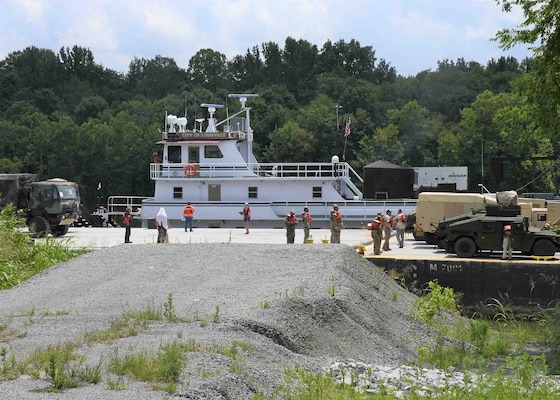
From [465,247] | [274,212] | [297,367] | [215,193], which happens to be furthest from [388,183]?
[297,367]

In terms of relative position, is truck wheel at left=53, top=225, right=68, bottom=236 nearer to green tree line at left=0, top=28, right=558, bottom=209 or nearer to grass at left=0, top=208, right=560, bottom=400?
grass at left=0, top=208, right=560, bottom=400

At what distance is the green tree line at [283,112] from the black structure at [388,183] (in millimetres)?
10832

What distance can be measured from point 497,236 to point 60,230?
16825 millimetres

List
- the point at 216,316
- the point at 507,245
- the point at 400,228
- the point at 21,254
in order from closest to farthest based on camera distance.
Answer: the point at 216,316 < the point at 21,254 < the point at 507,245 < the point at 400,228

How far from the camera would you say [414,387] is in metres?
12.7

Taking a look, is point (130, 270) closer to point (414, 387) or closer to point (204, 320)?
point (204, 320)

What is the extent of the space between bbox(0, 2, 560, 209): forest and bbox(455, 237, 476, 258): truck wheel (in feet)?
105

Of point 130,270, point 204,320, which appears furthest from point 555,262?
point 204,320

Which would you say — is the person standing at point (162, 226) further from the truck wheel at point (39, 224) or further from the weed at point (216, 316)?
the weed at point (216, 316)

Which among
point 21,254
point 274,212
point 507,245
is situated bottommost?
point 21,254

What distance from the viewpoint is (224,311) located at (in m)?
16.1

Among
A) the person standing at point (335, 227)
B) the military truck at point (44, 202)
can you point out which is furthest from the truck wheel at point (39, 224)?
the person standing at point (335, 227)

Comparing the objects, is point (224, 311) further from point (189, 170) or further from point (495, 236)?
point (189, 170)

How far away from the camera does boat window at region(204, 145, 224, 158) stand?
4690cm
